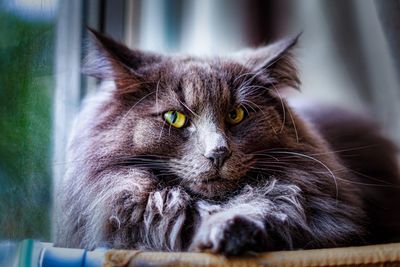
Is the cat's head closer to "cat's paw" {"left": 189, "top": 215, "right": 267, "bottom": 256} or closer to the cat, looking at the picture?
the cat

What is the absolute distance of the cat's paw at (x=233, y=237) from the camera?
0.95 metres

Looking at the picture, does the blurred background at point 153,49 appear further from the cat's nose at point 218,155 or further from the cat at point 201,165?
the cat's nose at point 218,155

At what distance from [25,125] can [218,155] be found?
1.85ft

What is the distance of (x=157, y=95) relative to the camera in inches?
49.9

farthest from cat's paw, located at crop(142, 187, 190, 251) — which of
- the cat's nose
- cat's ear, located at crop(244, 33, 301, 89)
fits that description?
cat's ear, located at crop(244, 33, 301, 89)

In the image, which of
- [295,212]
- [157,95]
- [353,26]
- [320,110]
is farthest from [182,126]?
[353,26]

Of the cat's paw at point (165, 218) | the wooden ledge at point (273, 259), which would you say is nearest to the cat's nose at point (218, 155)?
the cat's paw at point (165, 218)

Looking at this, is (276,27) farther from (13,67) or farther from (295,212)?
(13,67)

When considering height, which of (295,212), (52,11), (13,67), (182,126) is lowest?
(295,212)

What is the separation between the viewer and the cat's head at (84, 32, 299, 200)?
1.17 metres

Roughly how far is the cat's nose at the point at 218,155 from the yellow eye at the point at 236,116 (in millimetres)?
166

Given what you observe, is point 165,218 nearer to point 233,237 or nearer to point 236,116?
point 233,237

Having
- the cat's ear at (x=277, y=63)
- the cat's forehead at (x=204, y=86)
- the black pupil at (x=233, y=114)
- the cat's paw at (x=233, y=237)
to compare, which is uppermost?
the cat's ear at (x=277, y=63)

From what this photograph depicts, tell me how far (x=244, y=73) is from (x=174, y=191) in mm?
428
